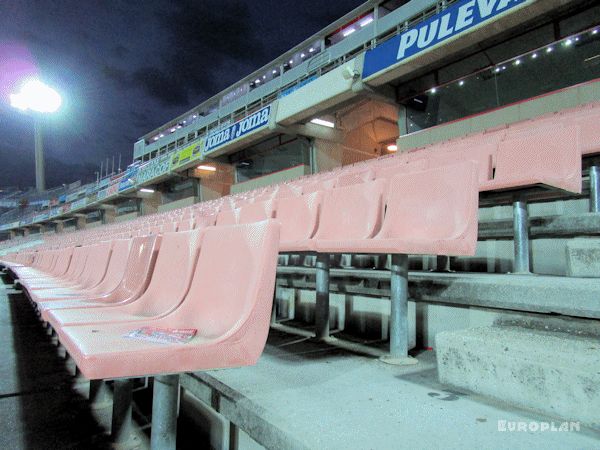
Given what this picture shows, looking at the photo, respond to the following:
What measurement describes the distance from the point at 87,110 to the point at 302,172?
146 feet

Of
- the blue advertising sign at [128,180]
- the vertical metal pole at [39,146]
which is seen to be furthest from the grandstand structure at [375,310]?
the vertical metal pole at [39,146]

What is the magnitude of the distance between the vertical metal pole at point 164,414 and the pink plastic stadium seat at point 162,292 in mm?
225

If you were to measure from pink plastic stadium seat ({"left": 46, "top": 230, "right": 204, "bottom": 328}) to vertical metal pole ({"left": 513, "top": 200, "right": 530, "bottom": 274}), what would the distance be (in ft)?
4.16

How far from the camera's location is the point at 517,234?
1.57 meters

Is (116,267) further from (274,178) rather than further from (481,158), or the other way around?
(274,178)

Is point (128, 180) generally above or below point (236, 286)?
above

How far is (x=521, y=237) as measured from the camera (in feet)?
5.06

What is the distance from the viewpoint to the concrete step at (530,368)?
2.29 feet

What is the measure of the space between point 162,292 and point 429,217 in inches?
35.1

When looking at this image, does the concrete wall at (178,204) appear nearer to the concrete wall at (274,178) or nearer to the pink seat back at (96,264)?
the concrete wall at (274,178)

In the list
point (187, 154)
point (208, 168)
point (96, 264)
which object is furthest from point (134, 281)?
point (208, 168)

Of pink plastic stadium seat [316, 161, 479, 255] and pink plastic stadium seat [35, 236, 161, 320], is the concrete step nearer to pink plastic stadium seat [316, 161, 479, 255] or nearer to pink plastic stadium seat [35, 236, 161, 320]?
pink plastic stadium seat [316, 161, 479, 255]

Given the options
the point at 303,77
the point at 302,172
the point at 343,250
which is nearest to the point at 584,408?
the point at 343,250

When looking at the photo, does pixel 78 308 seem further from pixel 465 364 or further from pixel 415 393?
pixel 465 364
